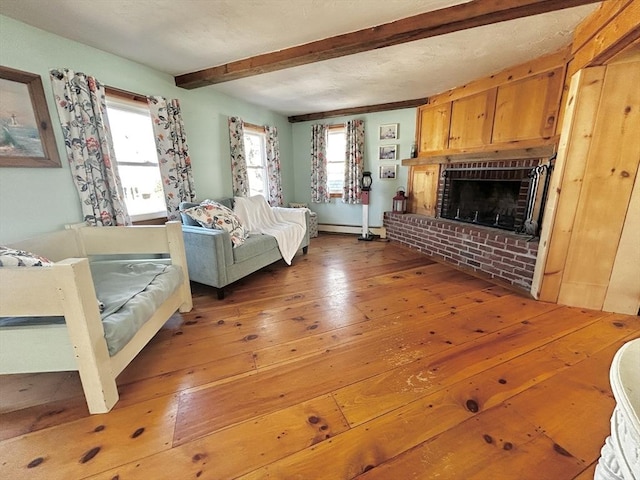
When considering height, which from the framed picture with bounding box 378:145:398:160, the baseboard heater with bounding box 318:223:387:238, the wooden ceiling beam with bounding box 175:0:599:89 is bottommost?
the baseboard heater with bounding box 318:223:387:238

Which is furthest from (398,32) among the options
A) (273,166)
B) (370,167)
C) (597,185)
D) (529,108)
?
(273,166)

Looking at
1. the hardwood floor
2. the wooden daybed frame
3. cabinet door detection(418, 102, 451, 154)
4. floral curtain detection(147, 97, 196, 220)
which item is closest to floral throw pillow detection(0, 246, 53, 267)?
the wooden daybed frame

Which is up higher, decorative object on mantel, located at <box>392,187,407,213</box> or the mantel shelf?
the mantel shelf

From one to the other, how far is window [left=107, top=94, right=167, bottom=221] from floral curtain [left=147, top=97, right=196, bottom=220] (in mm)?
104

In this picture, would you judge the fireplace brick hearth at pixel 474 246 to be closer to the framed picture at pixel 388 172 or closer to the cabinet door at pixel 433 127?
the framed picture at pixel 388 172

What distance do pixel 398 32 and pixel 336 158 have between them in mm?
2854

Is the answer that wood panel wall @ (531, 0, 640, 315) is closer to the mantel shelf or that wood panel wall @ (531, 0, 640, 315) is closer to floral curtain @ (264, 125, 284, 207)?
the mantel shelf

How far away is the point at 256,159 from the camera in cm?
425

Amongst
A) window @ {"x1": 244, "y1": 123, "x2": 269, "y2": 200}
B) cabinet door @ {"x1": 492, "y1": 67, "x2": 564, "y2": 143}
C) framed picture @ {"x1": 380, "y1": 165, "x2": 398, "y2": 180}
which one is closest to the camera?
cabinet door @ {"x1": 492, "y1": 67, "x2": 564, "y2": 143}

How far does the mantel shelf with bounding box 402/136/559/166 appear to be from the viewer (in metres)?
2.46

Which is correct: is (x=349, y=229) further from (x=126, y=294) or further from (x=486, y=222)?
(x=126, y=294)

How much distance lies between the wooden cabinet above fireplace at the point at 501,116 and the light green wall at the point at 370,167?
0.40 m

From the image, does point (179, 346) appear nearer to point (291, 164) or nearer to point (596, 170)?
point (596, 170)

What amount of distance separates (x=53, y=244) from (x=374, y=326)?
2.31 meters
